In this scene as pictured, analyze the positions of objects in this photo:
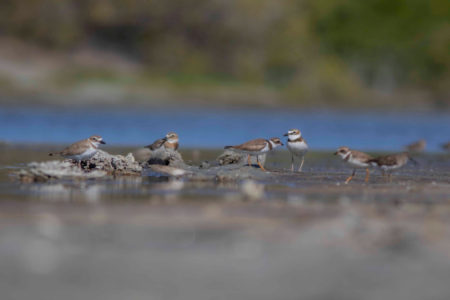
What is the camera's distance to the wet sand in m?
6.80

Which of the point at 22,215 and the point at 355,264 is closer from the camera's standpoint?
the point at 355,264

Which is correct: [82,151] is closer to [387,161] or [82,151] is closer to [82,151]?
[82,151]

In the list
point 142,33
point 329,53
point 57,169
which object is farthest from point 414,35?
point 57,169

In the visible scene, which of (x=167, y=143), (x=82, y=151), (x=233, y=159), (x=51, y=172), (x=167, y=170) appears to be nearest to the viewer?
(x=51, y=172)

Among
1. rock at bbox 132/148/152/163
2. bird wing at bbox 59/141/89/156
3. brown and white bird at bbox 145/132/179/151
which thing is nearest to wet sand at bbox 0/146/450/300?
bird wing at bbox 59/141/89/156

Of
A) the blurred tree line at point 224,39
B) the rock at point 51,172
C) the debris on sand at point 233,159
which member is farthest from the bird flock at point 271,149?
the blurred tree line at point 224,39

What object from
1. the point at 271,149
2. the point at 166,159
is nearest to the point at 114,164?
the point at 166,159

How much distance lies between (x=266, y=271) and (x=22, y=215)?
3700 millimetres

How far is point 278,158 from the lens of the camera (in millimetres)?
21688

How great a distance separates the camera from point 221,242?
8.30 meters

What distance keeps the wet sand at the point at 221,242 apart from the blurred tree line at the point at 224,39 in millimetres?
71335

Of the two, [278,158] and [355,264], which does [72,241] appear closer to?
[355,264]

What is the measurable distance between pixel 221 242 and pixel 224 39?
82.3m

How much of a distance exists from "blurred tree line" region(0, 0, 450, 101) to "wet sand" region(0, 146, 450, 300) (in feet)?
234
